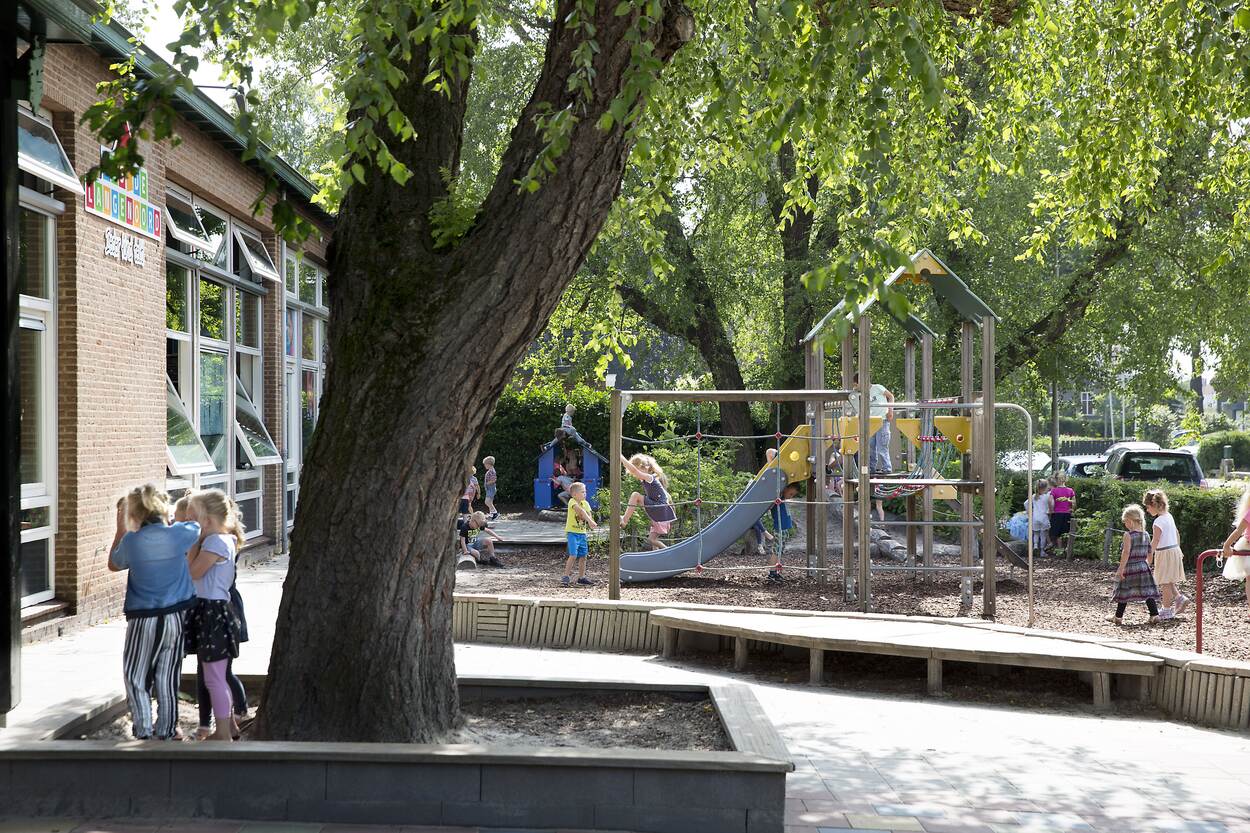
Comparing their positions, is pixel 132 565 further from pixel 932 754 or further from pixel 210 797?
pixel 932 754

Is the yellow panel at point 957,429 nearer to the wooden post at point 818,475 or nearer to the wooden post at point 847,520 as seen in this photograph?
the wooden post at point 847,520

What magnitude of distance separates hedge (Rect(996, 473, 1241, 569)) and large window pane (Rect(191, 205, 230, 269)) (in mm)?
11658

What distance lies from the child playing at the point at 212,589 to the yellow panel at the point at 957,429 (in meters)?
8.39

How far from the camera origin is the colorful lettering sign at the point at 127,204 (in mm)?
10555

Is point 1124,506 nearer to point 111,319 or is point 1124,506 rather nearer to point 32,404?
point 111,319

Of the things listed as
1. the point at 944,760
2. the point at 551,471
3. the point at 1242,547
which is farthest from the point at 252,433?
the point at 551,471

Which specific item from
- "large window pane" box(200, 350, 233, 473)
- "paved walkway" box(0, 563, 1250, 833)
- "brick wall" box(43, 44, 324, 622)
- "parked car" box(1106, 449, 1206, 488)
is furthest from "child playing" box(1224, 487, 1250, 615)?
"parked car" box(1106, 449, 1206, 488)

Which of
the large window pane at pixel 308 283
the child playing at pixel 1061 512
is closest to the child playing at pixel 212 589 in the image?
the large window pane at pixel 308 283

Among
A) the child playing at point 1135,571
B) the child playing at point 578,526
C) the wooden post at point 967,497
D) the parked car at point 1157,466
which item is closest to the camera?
the child playing at point 1135,571

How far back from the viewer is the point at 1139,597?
11422mm

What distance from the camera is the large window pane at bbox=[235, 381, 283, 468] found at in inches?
627

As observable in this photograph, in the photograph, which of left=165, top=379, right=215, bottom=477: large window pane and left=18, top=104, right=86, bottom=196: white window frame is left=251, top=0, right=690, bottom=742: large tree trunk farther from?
left=165, top=379, right=215, bottom=477: large window pane

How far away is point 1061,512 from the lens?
17938 mm

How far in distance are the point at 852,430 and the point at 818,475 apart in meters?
0.73
